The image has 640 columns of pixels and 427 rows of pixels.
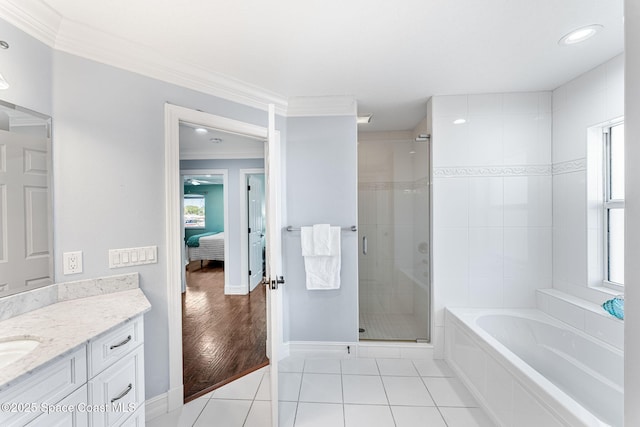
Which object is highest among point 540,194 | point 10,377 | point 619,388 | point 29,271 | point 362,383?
point 540,194

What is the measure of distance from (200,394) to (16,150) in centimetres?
184

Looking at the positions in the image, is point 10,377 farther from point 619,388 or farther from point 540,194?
point 540,194

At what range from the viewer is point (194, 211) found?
8.31 meters

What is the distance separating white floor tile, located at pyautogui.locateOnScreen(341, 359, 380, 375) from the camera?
2227 millimetres

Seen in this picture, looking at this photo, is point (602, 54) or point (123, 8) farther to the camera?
point (602, 54)

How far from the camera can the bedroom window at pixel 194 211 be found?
8.24 metres

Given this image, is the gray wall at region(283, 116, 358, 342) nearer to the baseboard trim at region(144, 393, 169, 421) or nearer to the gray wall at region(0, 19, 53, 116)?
the baseboard trim at region(144, 393, 169, 421)

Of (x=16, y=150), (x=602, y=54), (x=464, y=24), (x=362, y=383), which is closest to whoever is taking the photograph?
(x=16, y=150)

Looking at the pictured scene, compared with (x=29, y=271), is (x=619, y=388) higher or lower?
lower

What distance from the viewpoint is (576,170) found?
2062mm

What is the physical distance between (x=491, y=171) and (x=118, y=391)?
2.89m

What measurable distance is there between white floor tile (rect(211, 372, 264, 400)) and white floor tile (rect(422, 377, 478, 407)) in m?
1.31

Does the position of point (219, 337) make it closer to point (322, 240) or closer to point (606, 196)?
point (322, 240)

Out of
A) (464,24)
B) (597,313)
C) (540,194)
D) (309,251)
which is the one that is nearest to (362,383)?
(309,251)
